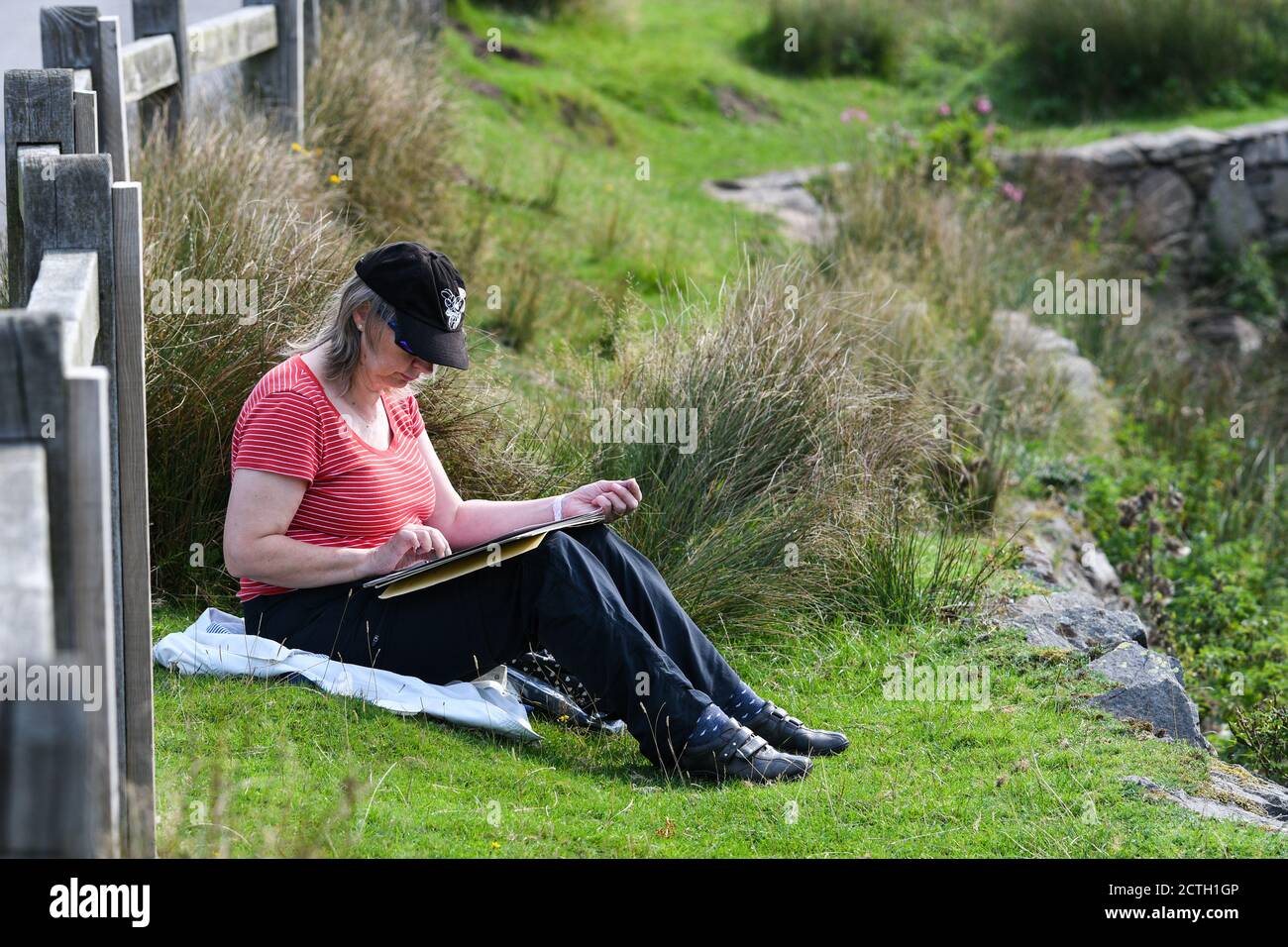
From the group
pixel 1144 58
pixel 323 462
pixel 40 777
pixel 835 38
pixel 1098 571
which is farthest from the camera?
pixel 835 38

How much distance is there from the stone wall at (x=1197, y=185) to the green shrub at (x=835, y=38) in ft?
11.6

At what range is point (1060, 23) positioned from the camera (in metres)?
14.7

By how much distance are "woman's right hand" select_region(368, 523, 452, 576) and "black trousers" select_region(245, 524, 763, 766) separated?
11 centimetres

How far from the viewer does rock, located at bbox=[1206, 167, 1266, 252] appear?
42.3 ft

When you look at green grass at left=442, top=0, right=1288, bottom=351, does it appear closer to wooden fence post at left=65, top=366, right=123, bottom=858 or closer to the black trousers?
the black trousers

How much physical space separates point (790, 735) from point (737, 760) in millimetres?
273

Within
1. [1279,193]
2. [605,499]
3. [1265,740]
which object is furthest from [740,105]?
[605,499]

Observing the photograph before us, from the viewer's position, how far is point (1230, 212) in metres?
13.0

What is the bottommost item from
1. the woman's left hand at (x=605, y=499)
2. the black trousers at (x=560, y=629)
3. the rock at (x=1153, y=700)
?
the rock at (x=1153, y=700)

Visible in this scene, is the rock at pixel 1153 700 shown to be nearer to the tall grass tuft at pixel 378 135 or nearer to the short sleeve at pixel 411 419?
the short sleeve at pixel 411 419

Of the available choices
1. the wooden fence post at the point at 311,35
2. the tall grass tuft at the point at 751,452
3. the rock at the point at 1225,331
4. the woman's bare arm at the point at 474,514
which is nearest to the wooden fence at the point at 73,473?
the woman's bare arm at the point at 474,514

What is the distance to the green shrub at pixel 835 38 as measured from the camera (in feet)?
50.1

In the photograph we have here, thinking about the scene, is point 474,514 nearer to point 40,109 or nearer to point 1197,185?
point 40,109

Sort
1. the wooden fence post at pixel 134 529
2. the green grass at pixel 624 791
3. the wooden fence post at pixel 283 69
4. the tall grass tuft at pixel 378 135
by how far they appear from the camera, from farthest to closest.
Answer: the tall grass tuft at pixel 378 135 < the wooden fence post at pixel 283 69 < the green grass at pixel 624 791 < the wooden fence post at pixel 134 529
